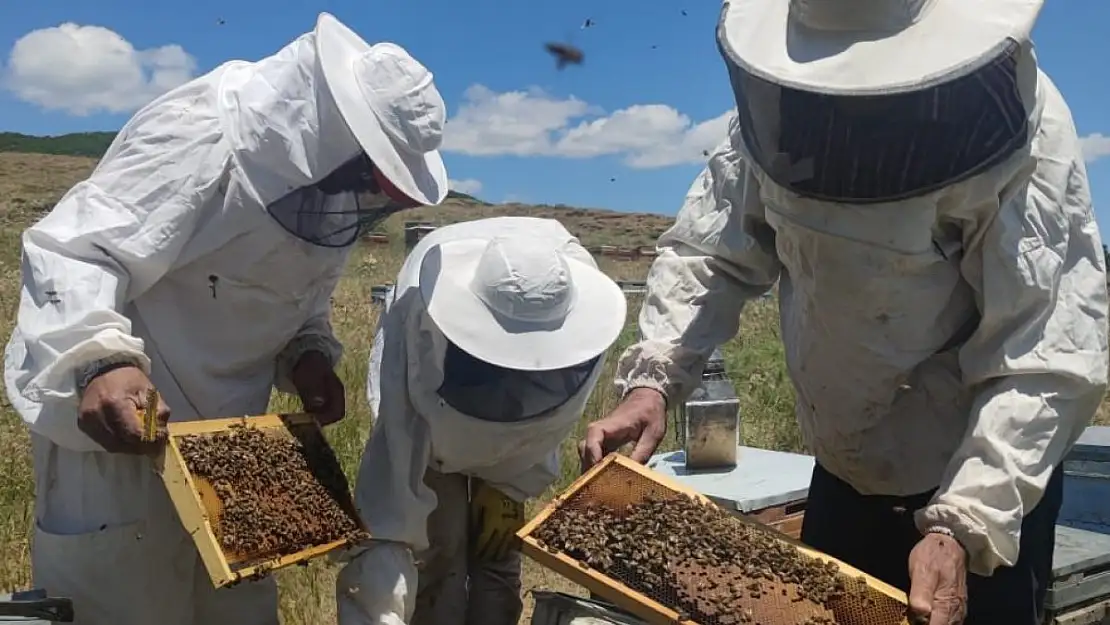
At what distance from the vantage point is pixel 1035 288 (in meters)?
2.19

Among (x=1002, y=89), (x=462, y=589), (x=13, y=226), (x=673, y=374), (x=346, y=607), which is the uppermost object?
(x=1002, y=89)

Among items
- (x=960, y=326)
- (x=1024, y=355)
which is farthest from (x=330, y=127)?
(x=1024, y=355)

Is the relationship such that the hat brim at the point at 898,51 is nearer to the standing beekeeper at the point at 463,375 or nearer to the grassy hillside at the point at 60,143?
the standing beekeeper at the point at 463,375

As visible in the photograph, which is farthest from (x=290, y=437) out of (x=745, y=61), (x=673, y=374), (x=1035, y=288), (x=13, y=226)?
(x=13, y=226)

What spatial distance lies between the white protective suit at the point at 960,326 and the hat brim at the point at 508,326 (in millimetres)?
596

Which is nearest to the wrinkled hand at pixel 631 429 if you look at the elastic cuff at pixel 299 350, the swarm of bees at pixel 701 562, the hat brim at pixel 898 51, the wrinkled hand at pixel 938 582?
the swarm of bees at pixel 701 562

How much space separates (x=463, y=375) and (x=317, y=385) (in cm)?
65

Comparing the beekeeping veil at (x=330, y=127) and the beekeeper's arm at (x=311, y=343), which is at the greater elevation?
the beekeeping veil at (x=330, y=127)

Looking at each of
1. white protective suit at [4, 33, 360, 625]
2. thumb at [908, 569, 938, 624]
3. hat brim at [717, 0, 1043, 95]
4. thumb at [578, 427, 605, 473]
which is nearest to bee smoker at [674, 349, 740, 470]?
thumb at [578, 427, 605, 473]

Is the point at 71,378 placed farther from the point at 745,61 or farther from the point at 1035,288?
the point at 1035,288

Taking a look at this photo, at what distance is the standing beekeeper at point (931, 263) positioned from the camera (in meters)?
2.00

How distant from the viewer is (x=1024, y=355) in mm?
2201

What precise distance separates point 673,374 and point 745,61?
0.98m

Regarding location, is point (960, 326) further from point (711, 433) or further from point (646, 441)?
point (711, 433)
